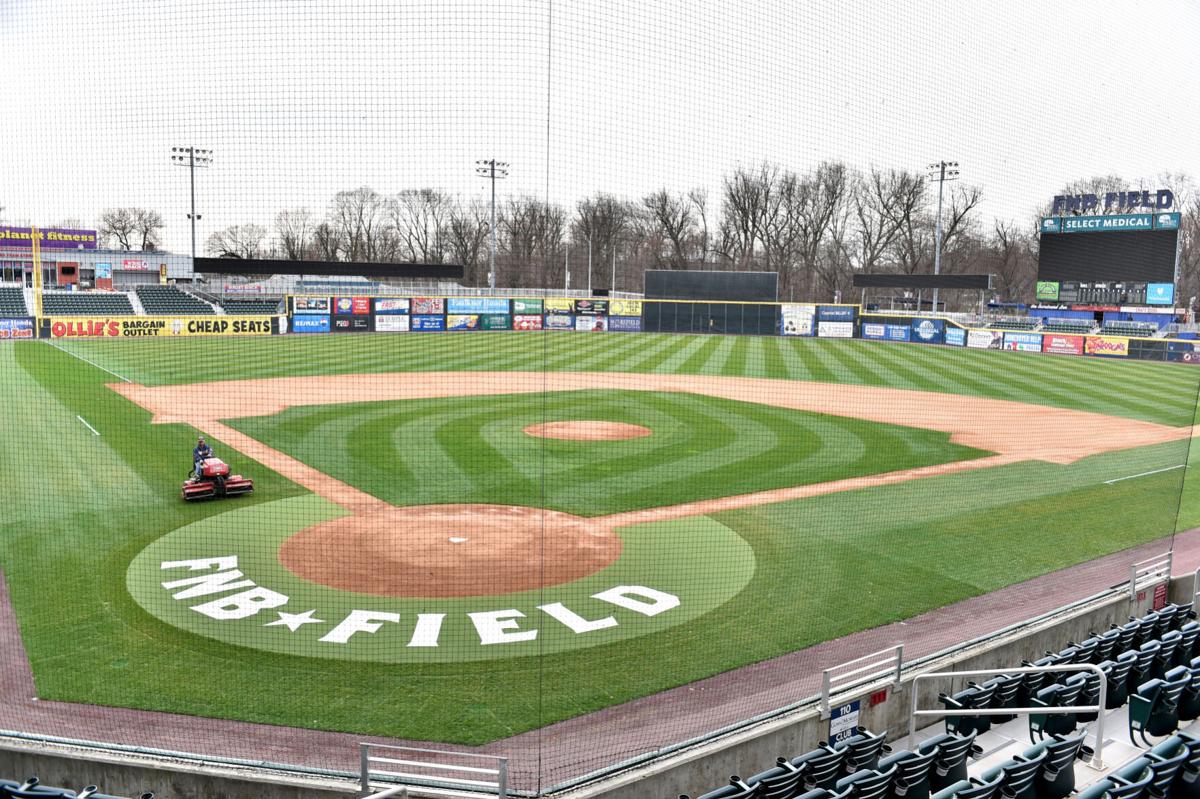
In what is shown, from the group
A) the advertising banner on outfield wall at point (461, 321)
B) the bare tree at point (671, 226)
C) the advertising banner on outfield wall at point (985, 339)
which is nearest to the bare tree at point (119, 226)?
the bare tree at point (671, 226)

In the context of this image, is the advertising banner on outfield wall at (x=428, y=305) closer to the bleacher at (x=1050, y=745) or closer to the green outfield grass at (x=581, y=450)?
the green outfield grass at (x=581, y=450)

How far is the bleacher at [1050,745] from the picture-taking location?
498 cm

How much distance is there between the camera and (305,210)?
31.4 ft

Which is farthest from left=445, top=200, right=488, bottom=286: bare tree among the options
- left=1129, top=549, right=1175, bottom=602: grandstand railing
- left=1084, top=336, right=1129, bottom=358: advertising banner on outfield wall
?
left=1084, top=336, right=1129, bottom=358: advertising banner on outfield wall

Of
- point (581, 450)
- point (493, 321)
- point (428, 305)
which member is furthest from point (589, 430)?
point (493, 321)

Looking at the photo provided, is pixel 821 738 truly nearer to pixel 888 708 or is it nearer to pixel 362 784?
pixel 888 708

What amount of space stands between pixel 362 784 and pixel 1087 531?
10.6 metres

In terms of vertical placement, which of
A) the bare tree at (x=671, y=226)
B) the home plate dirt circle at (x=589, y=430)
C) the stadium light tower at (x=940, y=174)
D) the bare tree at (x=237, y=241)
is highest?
the stadium light tower at (x=940, y=174)

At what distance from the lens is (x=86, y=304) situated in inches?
1469

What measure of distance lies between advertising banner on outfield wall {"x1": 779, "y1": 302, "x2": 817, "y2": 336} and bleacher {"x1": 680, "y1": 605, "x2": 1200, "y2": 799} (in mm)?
33344

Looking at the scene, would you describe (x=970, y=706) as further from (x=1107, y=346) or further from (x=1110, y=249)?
(x=1110, y=249)

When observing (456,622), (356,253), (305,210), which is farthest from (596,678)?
(356,253)

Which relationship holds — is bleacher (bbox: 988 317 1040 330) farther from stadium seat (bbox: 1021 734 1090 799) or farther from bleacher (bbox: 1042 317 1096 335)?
stadium seat (bbox: 1021 734 1090 799)

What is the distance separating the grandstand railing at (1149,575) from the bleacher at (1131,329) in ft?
107
